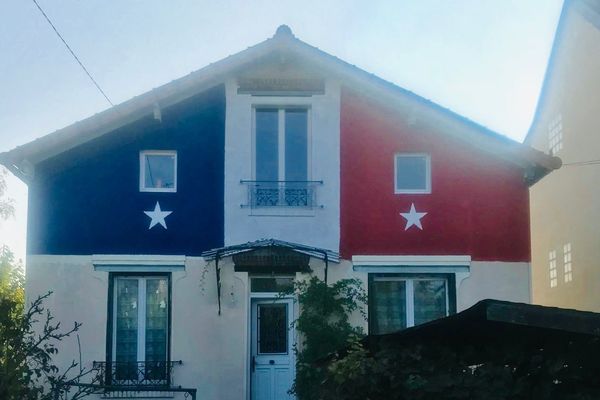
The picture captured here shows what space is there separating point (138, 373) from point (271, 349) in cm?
223

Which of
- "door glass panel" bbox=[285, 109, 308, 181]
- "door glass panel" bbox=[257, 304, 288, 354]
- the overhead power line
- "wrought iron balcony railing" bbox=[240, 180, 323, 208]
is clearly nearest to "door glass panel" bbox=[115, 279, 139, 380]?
"door glass panel" bbox=[257, 304, 288, 354]

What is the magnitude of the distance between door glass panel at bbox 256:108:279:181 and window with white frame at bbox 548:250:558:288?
8584 mm

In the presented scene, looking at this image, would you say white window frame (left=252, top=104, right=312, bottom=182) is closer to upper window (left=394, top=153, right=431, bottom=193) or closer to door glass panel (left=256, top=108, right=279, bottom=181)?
door glass panel (left=256, top=108, right=279, bottom=181)

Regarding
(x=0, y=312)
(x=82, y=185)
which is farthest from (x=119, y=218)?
(x=0, y=312)

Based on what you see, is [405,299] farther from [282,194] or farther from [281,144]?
[281,144]

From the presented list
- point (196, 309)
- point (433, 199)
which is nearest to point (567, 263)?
point (433, 199)

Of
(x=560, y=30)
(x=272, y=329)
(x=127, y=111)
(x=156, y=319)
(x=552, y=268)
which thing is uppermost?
(x=560, y=30)

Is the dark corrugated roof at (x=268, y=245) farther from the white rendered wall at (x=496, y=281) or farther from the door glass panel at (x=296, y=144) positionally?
the white rendered wall at (x=496, y=281)

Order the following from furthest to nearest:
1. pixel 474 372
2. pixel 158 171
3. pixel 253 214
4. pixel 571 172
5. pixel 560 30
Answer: pixel 560 30 < pixel 571 172 < pixel 158 171 < pixel 253 214 < pixel 474 372

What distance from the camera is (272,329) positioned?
14.6m

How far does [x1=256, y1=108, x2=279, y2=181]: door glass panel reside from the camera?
14766mm

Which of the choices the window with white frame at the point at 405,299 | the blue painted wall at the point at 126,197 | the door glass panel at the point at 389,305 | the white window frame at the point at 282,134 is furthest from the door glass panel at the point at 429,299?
the blue painted wall at the point at 126,197

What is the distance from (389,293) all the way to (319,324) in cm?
153

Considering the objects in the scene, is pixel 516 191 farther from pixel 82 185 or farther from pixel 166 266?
pixel 82 185
